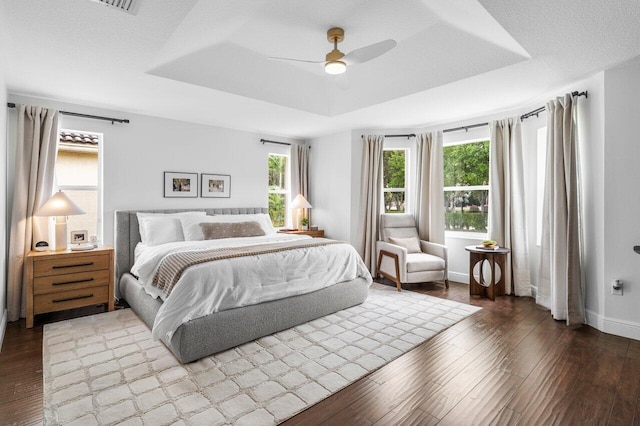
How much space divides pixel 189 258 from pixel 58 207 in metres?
1.87

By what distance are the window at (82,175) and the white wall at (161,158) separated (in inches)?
5.2

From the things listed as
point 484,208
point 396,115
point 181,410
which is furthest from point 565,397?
point 396,115

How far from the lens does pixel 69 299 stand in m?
3.48

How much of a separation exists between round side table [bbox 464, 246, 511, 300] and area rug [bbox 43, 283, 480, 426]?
37.9 inches

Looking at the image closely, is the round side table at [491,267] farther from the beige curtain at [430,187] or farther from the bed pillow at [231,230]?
the bed pillow at [231,230]

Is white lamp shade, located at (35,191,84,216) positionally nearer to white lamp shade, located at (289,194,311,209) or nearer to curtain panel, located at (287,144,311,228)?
white lamp shade, located at (289,194,311,209)

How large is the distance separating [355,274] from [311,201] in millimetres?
2707

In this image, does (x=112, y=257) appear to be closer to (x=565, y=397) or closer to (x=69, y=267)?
(x=69, y=267)

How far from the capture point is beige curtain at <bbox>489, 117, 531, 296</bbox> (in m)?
4.36

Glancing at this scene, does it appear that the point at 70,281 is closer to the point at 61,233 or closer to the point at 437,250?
the point at 61,233

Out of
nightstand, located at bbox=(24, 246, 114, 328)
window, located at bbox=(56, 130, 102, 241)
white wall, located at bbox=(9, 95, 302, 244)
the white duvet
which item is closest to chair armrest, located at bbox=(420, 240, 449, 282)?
the white duvet

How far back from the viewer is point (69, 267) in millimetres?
3482

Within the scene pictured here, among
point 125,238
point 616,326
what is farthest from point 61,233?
point 616,326

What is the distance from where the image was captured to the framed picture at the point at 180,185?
4.74 metres
